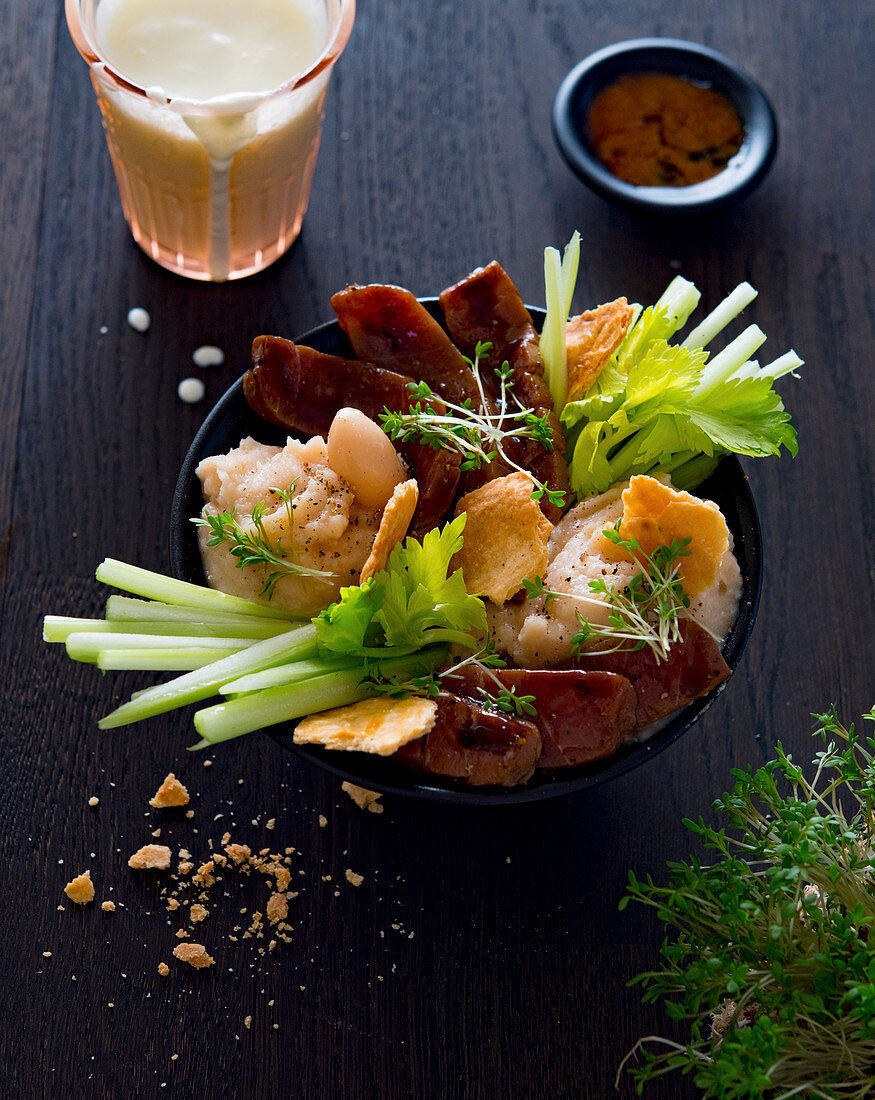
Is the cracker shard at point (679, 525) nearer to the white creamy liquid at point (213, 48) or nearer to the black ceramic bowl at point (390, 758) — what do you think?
the black ceramic bowl at point (390, 758)

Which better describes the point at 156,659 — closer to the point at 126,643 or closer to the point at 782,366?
the point at 126,643

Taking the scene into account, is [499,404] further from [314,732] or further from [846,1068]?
[846,1068]

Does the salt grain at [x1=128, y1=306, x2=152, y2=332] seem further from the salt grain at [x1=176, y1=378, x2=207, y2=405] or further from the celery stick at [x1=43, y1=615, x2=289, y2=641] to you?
the celery stick at [x1=43, y1=615, x2=289, y2=641]

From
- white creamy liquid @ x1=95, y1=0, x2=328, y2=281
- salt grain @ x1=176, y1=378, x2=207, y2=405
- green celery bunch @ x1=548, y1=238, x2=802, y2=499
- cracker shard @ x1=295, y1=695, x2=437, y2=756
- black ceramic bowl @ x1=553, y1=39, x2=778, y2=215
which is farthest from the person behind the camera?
black ceramic bowl @ x1=553, y1=39, x2=778, y2=215

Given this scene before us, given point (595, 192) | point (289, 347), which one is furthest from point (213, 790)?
point (595, 192)

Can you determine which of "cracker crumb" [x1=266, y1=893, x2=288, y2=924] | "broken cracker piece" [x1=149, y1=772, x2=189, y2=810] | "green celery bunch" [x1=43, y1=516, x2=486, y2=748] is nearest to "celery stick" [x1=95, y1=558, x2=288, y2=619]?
"green celery bunch" [x1=43, y1=516, x2=486, y2=748]
